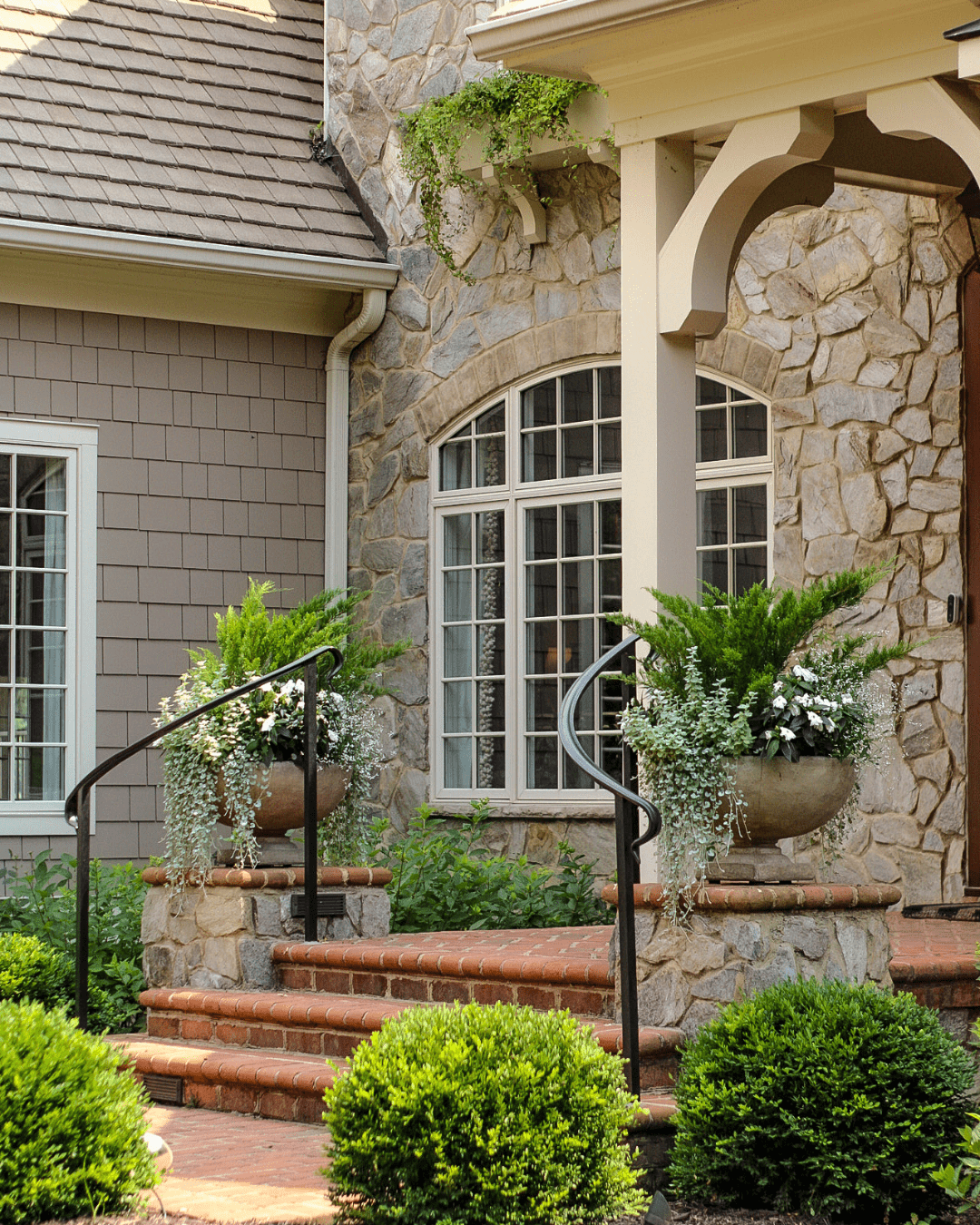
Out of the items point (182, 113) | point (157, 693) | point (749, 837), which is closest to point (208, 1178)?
point (749, 837)

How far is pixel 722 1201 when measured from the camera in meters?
4.51

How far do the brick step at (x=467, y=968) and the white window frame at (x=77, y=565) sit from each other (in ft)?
10.2

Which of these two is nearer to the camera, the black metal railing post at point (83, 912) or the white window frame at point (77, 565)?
the black metal railing post at point (83, 912)


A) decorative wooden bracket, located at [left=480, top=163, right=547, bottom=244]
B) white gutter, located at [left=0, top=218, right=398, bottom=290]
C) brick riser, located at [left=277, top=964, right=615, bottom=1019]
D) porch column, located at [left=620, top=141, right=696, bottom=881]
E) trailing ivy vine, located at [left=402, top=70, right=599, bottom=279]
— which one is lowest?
brick riser, located at [left=277, top=964, right=615, bottom=1019]

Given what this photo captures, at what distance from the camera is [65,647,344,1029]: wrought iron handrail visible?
6.48 metres

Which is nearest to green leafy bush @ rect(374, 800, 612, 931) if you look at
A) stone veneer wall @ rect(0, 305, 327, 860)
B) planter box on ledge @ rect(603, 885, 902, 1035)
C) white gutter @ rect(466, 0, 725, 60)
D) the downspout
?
stone veneer wall @ rect(0, 305, 327, 860)

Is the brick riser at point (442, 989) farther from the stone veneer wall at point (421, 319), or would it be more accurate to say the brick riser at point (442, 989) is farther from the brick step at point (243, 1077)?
the stone veneer wall at point (421, 319)

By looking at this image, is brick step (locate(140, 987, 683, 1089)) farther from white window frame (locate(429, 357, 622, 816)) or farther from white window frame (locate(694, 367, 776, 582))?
white window frame (locate(694, 367, 776, 582))

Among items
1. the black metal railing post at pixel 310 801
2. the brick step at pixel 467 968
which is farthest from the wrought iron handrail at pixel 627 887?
the black metal railing post at pixel 310 801

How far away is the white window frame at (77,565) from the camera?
30.7ft

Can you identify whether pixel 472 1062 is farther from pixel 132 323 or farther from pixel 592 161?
pixel 132 323

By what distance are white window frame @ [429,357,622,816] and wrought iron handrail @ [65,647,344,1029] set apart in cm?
251

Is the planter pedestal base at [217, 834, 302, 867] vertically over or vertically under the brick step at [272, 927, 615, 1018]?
over

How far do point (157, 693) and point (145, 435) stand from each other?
146cm
